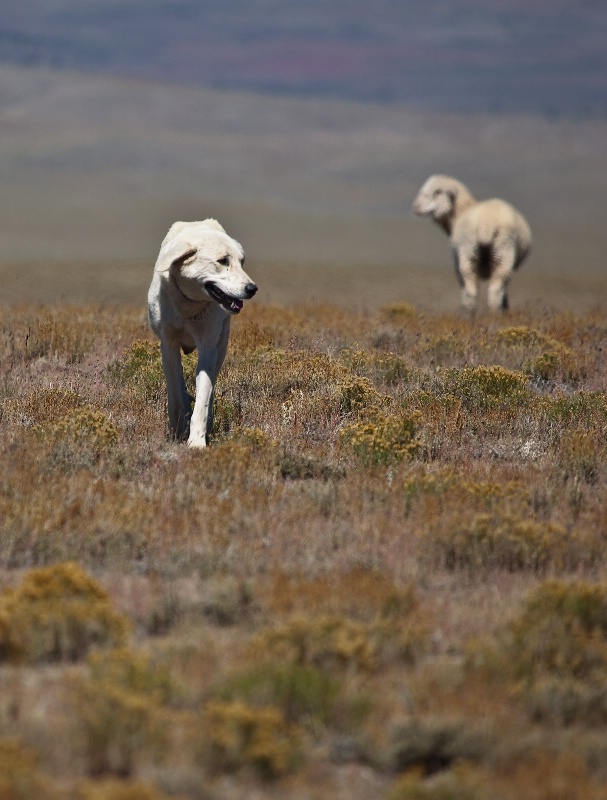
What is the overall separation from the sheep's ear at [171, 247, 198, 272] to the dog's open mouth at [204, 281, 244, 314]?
0.25m

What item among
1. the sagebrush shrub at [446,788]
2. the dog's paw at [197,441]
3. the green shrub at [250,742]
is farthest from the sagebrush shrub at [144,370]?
the sagebrush shrub at [446,788]

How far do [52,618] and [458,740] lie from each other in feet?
5.67

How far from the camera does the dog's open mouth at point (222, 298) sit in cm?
787

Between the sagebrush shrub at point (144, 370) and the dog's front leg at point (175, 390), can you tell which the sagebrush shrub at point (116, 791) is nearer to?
the dog's front leg at point (175, 390)

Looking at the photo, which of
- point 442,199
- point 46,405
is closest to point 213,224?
point 46,405

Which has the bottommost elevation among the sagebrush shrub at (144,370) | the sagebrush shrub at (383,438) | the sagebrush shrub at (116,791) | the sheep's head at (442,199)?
the sagebrush shrub at (116,791)

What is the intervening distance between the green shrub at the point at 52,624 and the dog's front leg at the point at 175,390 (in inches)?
149

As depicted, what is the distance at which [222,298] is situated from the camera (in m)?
7.89

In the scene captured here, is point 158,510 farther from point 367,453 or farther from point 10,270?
point 10,270

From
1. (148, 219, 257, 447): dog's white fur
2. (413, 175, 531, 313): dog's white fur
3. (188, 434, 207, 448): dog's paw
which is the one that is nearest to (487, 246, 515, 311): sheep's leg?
(413, 175, 531, 313): dog's white fur

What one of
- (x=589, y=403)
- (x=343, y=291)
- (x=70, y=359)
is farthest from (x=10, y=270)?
(x=589, y=403)

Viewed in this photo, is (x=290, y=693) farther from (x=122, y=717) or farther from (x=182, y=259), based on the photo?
(x=182, y=259)

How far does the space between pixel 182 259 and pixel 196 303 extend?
1.38 ft

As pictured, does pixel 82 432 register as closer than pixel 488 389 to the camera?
Yes
